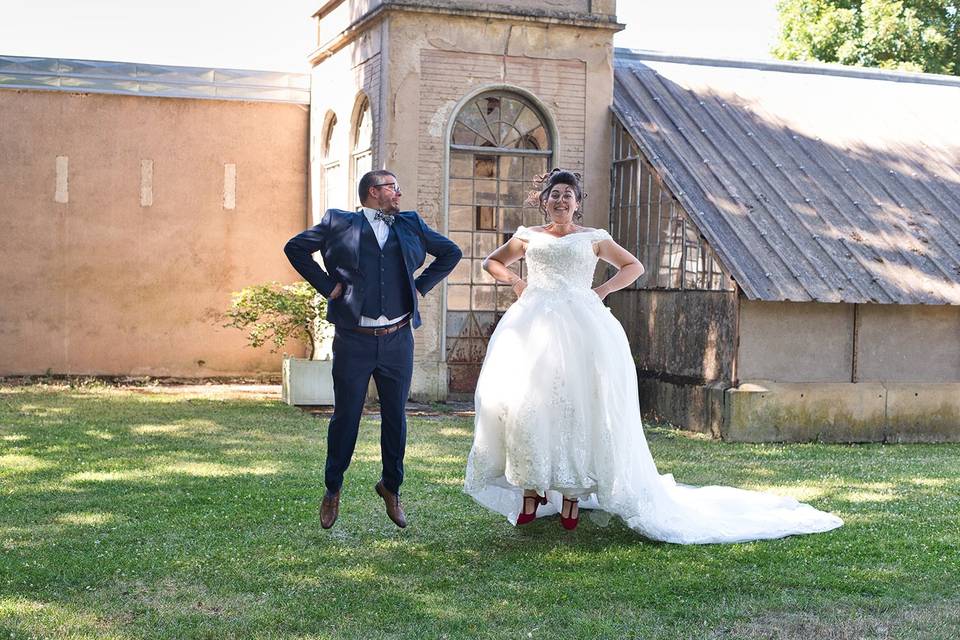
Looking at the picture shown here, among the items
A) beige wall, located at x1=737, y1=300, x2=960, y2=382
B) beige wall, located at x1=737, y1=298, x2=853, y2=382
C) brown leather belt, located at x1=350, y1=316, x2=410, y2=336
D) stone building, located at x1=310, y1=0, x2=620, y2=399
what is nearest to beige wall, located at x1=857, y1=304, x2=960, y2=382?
beige wall, located at x1=737, y1=300, x2=960, y2=382

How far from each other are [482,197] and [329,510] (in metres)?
8.03

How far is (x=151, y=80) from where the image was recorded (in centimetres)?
1684

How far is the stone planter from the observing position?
46.6 ft

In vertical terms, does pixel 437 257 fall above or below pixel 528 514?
above

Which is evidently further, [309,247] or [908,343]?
[908,343]

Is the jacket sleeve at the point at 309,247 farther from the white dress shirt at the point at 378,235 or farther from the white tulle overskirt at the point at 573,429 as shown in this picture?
the white tulle overskirt at the point at 573,429

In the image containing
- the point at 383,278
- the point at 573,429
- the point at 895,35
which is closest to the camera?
the point at 573,429

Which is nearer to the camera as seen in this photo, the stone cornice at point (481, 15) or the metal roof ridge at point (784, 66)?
the stone cornice at point (481, 15)

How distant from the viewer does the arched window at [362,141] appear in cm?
1505

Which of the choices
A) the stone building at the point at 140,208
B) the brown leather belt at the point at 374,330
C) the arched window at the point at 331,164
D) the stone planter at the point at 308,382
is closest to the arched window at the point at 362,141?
the arched window at the point at 331,164

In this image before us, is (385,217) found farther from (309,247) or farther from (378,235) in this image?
(309,247)

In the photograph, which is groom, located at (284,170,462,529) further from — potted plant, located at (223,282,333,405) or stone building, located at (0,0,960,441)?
potted plant, located at (223,282,333,405)

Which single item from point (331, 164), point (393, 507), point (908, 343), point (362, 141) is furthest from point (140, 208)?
point (393, 507)

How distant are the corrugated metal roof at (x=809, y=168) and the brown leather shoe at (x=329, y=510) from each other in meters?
5.91
